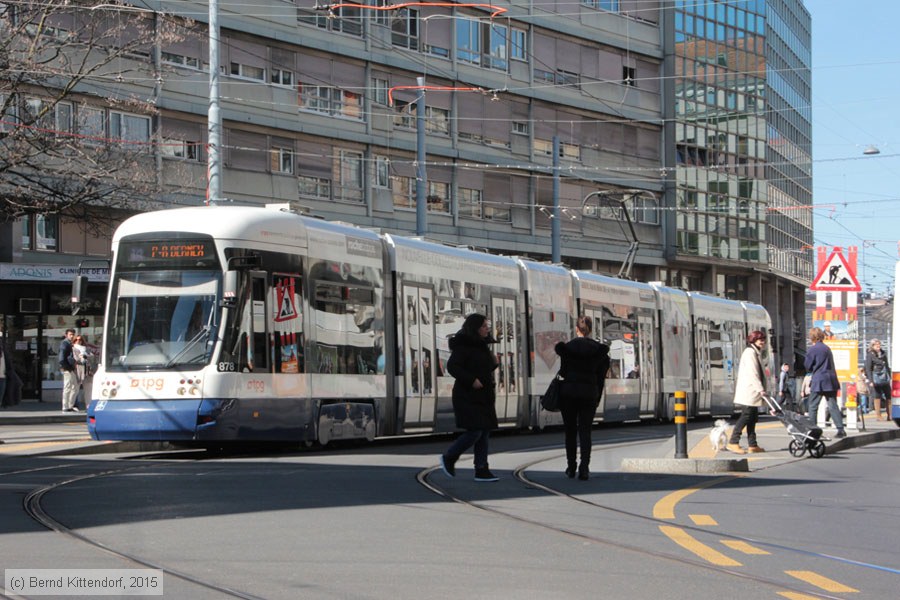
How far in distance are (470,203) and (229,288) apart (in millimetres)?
31000

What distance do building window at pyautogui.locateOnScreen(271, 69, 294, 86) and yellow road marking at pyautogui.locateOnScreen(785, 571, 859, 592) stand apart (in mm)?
33788

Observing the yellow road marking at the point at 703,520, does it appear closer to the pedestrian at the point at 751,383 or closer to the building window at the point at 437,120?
the pedestrian at the point at 751,383

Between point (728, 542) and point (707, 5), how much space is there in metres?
54.5

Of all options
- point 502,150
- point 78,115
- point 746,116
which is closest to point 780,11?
point 746,116

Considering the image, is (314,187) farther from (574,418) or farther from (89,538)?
(89,538)

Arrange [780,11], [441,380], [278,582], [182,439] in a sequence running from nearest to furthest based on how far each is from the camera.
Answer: [278,582], [182,439], [441,380], [780,11]

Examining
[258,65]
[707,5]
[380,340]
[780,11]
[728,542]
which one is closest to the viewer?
[728,542]

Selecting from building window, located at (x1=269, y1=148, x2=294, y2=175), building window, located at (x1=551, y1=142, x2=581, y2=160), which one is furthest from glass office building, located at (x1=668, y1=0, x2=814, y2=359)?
building window, located at (x1=269, y1=148, x2=294, y2=175)

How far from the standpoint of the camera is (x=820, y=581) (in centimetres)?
746

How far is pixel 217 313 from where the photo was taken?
53.4ft

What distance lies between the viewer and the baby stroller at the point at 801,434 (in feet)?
55.7

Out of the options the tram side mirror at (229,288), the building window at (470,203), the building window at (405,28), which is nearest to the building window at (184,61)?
the building window at (405,28)

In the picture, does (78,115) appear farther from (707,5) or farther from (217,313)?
(707,5)

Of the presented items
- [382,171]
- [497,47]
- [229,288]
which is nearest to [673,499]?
[229,288]
